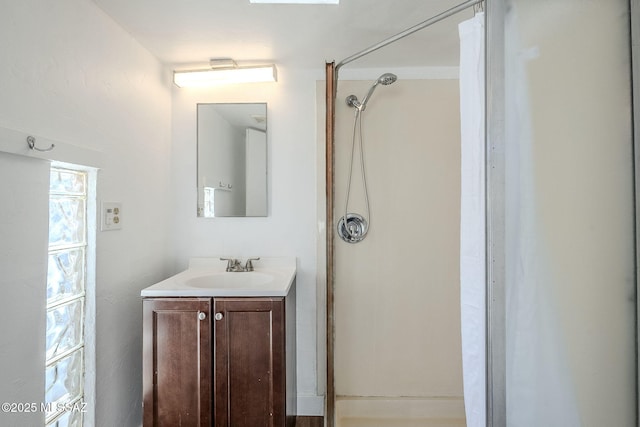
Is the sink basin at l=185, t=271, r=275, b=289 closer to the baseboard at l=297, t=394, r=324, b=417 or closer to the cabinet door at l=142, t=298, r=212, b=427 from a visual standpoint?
the cabinet door at l=142, t=298, r=212, b=427

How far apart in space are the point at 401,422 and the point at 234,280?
1.25 meters

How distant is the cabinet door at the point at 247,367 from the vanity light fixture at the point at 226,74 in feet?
3.97

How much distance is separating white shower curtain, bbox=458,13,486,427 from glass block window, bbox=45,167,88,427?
146cm

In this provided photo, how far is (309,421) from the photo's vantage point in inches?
68.0

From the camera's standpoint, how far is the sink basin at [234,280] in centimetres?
161

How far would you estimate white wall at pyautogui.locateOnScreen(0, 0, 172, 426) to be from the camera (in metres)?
0.91

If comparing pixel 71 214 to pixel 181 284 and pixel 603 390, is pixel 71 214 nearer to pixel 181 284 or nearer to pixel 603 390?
pixel 181 284

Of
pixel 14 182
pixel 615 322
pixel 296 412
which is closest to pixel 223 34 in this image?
pixel 14 182

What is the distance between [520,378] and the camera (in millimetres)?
862

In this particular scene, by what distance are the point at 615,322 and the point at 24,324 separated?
1.80 meters

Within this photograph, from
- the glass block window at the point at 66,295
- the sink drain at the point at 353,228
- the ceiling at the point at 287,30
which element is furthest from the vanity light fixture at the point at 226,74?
the sink drain at the point at 353,228

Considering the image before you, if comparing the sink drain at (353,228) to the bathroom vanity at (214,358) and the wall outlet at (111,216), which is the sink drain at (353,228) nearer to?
the bathroom vanity at (214,358)

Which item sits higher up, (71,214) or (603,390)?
(71,214)

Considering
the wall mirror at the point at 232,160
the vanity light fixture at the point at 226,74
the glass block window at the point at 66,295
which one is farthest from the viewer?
the wall mirror at the point at 232,160
